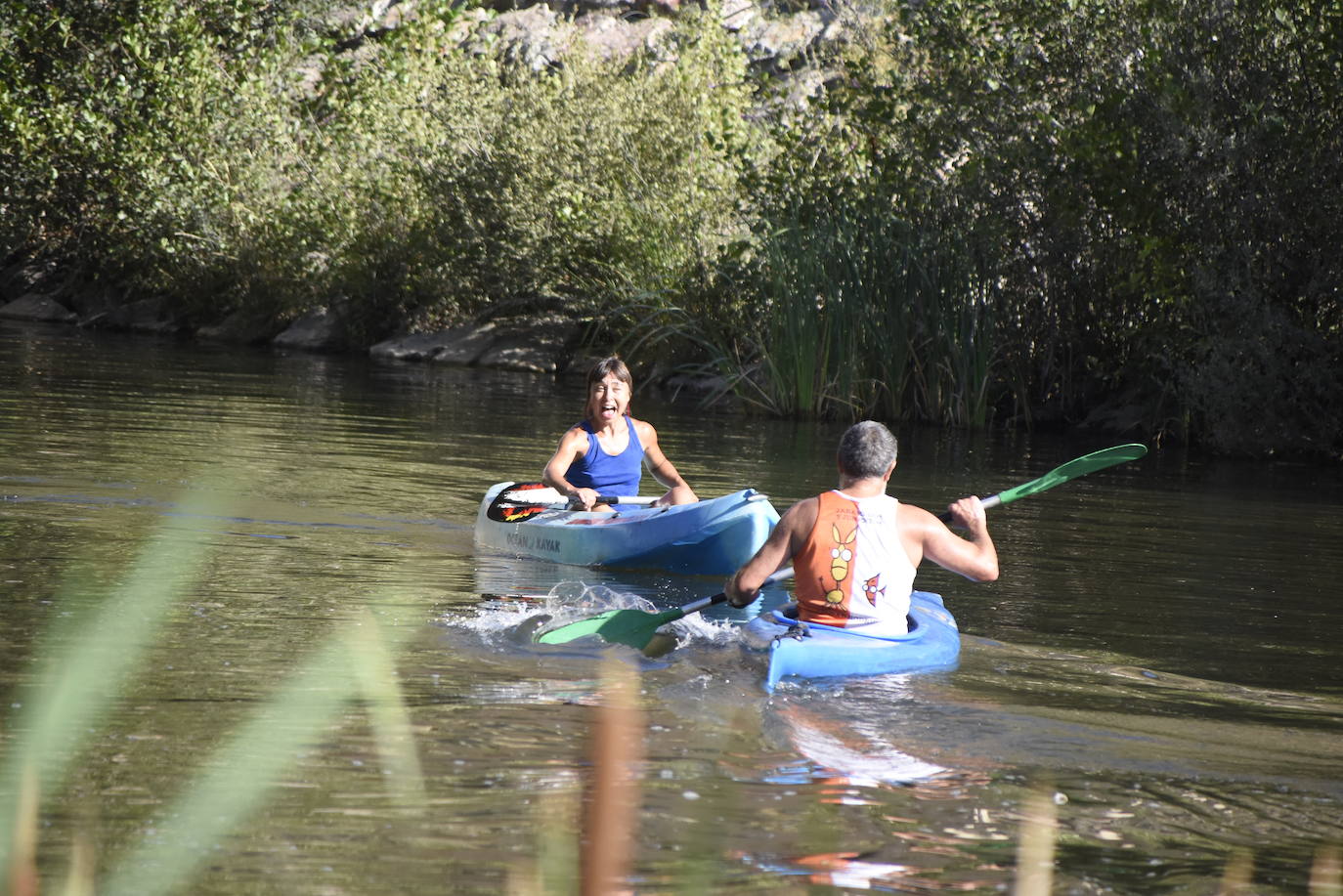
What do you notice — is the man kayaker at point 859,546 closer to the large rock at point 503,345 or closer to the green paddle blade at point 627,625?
the green paddle blade at point 627,625

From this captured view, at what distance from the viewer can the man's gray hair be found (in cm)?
534

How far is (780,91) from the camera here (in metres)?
18.9

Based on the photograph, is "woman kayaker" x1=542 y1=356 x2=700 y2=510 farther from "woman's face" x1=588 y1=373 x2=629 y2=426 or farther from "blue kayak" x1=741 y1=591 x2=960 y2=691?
"blue kayak" x1=741 y1=591 x2=960 y2=691

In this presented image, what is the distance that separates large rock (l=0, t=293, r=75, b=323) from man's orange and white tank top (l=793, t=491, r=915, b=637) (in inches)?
1062

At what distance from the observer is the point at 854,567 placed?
5461 mm

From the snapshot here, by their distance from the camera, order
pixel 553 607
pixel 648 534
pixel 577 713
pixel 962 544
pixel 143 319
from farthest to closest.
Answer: pixel 143 319
pixel 648 534
pixel 553 607
pixel 962 544
pixel 577 713

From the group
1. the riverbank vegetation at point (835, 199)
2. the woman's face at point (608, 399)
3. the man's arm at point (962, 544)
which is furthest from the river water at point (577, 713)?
the riverbank vegetation at point (835, 199)

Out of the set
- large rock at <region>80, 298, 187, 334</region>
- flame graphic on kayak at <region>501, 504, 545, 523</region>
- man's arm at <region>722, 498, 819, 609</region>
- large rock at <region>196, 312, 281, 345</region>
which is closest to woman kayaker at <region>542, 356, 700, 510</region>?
flame graphic on kayak at <region>501, 504, 545, 523</region>

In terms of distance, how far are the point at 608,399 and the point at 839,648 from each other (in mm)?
3214

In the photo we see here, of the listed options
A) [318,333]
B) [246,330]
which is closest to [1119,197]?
[318,333]

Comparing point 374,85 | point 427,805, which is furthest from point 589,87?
point 427,805

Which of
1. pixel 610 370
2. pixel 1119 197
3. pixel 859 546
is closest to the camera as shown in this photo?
pixel 859 546

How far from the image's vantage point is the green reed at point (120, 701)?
10.6 ft

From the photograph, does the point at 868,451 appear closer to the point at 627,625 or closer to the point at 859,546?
the point at 859,546
